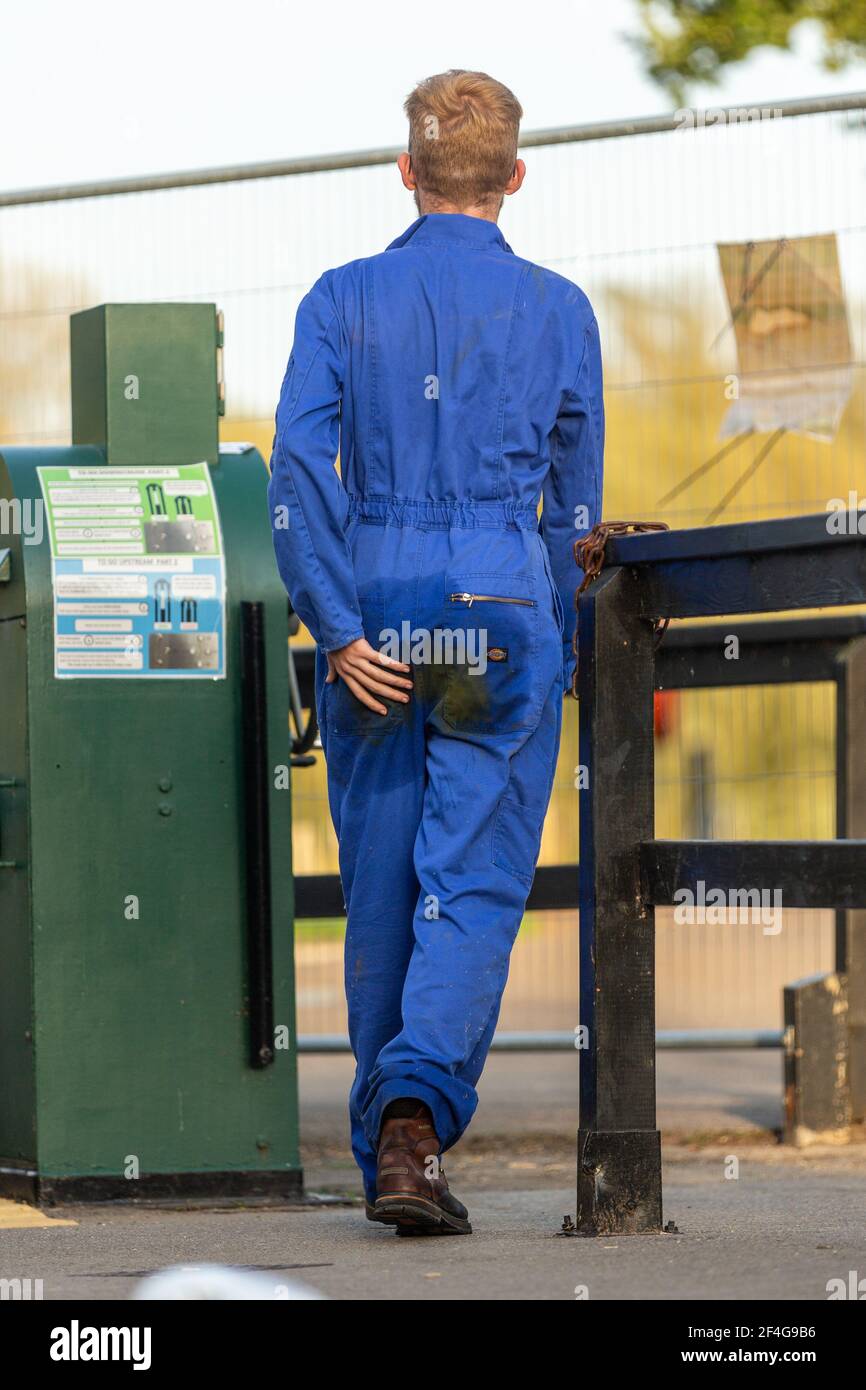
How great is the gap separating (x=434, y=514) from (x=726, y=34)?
50.6 ft

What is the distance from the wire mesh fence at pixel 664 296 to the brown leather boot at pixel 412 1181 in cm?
300

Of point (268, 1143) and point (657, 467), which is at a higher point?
point (657, 467)

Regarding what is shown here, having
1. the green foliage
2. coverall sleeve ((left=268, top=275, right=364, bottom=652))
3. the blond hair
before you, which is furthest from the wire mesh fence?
the green foliage

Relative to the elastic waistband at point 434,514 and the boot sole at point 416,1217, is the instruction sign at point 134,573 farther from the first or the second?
the boot sole at point 416,1217

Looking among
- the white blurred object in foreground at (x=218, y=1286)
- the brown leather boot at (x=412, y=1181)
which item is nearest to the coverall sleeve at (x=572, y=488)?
the brown leather boot at (x=412, y=1181)

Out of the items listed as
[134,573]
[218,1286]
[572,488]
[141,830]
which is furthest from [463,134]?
[218,1286]

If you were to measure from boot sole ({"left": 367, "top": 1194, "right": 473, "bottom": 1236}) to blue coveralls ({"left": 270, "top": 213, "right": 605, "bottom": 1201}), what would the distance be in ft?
0.44

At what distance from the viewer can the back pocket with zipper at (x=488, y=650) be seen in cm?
345

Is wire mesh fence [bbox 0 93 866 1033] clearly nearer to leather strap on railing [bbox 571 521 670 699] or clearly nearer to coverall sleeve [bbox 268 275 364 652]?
leather strap on railing [bbox 571 521 670 699]

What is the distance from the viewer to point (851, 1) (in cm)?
1716
